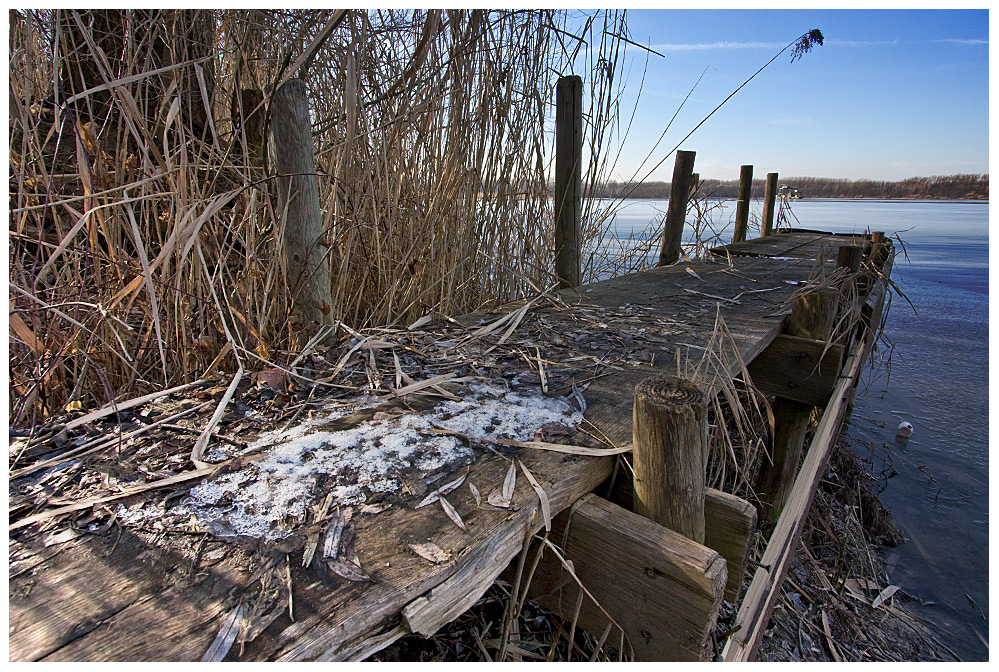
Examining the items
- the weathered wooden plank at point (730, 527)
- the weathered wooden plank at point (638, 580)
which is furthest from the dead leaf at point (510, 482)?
the weathered wooden plank at point (730, 527)

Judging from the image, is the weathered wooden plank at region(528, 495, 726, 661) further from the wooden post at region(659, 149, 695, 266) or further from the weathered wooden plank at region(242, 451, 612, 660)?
the wooden post at region(659, 149, 695, 266)

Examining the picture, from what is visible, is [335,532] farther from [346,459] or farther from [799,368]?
[799,368]

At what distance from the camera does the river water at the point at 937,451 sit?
314cm

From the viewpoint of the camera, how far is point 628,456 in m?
1.23

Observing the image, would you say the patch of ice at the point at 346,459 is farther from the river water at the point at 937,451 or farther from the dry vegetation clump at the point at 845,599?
the river water at the point at 937,451

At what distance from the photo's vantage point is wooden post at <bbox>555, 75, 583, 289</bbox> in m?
2.98

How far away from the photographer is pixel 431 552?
891mm

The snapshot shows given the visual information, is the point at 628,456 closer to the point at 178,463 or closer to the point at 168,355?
the point at 178,463

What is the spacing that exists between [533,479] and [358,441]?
0.41 m

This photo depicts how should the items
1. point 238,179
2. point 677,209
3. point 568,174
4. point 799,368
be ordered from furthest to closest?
point 677,209, point 568,174, point 799,368, point 238,179

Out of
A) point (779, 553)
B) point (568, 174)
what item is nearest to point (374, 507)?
point (779, 553)

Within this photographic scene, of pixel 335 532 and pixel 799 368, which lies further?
pixel 799 368

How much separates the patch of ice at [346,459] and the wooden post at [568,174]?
69.9 inches

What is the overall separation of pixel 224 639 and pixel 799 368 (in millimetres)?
2569
